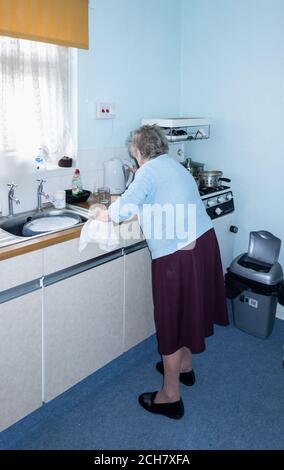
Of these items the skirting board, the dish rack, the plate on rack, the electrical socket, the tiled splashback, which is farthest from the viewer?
the skirting board

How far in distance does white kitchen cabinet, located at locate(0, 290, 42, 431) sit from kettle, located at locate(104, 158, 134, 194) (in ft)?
3.55

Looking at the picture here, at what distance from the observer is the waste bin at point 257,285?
8.74 ft

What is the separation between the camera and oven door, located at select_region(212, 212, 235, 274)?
2.98m

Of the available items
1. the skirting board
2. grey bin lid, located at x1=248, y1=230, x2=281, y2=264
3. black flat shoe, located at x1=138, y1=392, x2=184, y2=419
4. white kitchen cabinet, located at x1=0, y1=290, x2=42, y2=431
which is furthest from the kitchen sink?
the skirting board

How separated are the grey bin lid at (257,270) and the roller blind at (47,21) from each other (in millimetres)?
1679

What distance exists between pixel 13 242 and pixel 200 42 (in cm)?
219

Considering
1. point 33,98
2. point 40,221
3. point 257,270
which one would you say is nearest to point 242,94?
point 257,270

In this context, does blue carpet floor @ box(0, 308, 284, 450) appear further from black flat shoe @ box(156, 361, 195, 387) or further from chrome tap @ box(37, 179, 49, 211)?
chrome tap @ box(37, 179, 49, 211)

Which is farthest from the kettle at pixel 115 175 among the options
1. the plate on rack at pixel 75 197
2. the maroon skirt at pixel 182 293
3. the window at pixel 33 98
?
the maroon skirt at pixel 182 293

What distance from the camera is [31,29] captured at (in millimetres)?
2078

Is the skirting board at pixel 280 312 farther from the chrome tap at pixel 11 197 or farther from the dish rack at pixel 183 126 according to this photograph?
the chrome tap at pixel 11 197

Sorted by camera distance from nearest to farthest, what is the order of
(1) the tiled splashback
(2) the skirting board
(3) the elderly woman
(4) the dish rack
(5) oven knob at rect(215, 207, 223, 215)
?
(3) the elderly woman < (1) the tiled splashback < (4) the dish rack < (5) oven knob at rect(215, 207, 223, 215) < (2) the skirting board

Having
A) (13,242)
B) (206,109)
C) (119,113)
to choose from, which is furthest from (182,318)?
(206,109)
